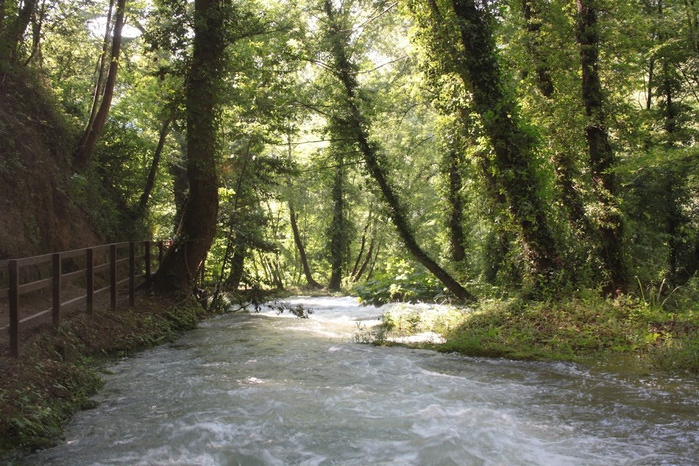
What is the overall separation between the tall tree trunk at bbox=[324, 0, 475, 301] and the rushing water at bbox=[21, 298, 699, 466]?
23.3ft

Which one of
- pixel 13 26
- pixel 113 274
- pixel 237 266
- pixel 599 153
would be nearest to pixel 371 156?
pixel 237 266

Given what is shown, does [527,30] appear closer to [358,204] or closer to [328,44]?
[328,44]

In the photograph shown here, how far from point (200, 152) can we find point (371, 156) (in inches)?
217

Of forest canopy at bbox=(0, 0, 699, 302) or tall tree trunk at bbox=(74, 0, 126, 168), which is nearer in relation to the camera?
forest canopy at bbox=(0, 0, 699, 302)

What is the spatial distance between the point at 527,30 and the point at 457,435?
1094cm

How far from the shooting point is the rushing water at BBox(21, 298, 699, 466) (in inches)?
194

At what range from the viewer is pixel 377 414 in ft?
19.9

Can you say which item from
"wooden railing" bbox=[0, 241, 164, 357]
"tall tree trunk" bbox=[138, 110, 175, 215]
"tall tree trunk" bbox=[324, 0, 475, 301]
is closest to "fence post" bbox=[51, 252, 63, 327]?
"wooden railing" bbox=[0, 241, 164, 357]

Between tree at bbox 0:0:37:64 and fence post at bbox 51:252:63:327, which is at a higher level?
tree at bbox 0:0:37:64

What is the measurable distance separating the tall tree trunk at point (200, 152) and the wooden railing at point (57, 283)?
73 cm

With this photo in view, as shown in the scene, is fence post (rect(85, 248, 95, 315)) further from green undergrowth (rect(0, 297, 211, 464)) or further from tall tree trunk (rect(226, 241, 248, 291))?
tall tree trunk (rect(226, 241, 248, 291))

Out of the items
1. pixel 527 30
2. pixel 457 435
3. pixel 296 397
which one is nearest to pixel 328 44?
pixel 527 30

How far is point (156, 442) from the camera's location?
5219 millimetres

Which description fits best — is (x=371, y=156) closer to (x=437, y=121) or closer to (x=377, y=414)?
(x=437, y=121)
